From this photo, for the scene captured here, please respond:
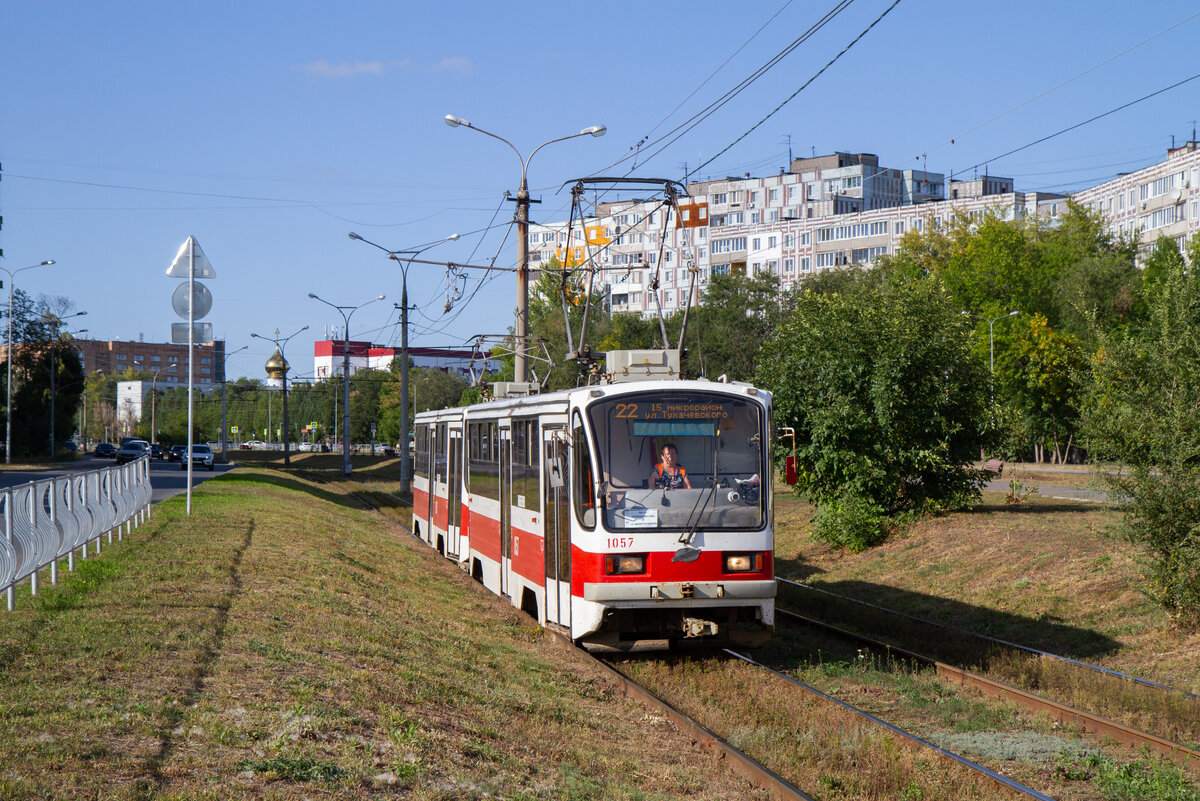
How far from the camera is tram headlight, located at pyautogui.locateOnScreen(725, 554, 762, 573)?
38.1 feet

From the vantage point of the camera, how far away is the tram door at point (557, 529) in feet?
40.0

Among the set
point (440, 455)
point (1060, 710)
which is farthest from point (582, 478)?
point (440, 455)

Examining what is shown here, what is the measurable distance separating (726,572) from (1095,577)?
750cm

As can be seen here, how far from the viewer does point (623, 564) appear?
1145 cm

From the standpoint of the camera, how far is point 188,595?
1197 cm

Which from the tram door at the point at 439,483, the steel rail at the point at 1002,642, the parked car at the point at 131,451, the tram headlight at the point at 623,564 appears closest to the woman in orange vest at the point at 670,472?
the tram headlight at the point at 623,564

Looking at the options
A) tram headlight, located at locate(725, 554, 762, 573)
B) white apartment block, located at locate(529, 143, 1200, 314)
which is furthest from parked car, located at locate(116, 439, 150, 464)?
Result: tram headlight, located at locate(725, 554, 762, 573)

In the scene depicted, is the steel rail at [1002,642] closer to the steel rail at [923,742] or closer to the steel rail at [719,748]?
the steel rail at [923,742]

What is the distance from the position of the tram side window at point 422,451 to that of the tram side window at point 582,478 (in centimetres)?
1298

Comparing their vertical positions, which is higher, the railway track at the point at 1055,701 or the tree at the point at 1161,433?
the tree at the point at 1161,433

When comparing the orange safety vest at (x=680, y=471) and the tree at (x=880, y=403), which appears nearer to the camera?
the orange safety vest at (x=680, y=471)

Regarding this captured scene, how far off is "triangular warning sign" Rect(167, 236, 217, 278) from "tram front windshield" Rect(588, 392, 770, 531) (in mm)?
9480

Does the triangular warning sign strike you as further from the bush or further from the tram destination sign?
the bush

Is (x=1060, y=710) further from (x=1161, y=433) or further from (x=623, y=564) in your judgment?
(x=1161, y=433)
